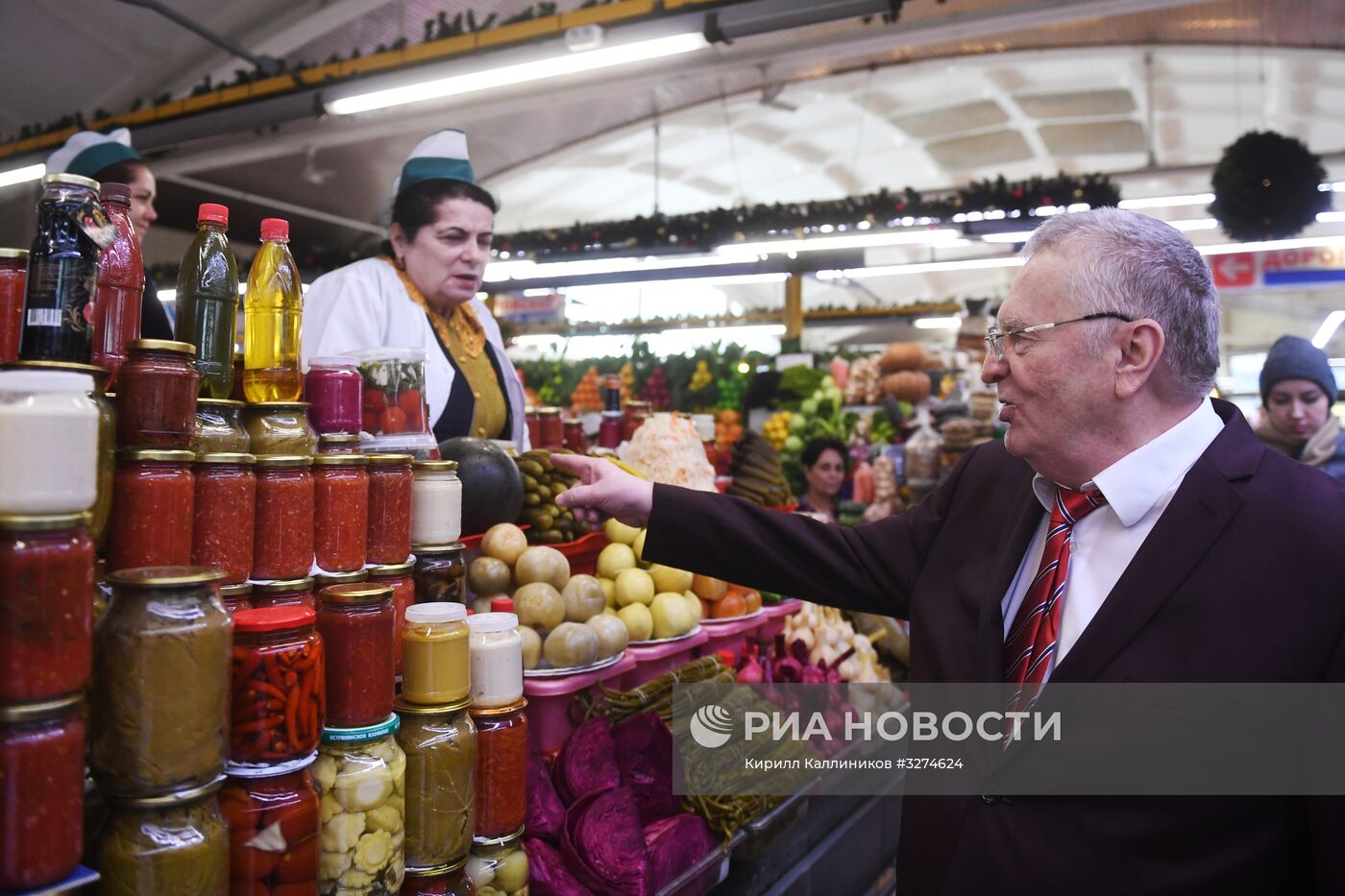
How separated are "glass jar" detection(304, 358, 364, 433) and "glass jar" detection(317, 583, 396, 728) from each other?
13.4 inches

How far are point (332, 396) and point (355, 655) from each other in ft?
1.54

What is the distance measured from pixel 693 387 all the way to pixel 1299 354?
493 centimetres

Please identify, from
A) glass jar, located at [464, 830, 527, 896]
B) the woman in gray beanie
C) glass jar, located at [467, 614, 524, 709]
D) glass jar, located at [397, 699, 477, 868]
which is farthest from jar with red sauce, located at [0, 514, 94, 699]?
the woman in gray beanie

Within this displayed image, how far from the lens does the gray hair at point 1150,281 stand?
4.80 feet

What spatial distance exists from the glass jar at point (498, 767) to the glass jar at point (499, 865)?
0.05ft

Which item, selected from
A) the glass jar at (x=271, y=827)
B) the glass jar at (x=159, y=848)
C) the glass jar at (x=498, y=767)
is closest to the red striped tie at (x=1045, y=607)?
the glass jar at (x=498, y=767)

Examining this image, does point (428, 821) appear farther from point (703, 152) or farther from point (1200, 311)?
point (703, 152)

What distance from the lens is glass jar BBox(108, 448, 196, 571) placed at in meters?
1.09

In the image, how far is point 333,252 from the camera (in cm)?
1017

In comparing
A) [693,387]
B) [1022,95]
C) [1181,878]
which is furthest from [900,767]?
[1022,95]

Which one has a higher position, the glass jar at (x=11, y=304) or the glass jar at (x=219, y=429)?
the glass jar at (x=11, y=304)

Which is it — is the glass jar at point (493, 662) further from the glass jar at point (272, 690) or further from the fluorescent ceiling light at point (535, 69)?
the fluorescent ceiling light at point (535, 69)

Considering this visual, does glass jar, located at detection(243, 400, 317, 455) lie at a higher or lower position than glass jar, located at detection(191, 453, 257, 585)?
higher

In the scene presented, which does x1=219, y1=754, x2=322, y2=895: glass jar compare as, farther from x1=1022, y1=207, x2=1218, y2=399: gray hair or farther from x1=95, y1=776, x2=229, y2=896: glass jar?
x1=1022, y1=207, x2=1218, y2=399: gray hair
